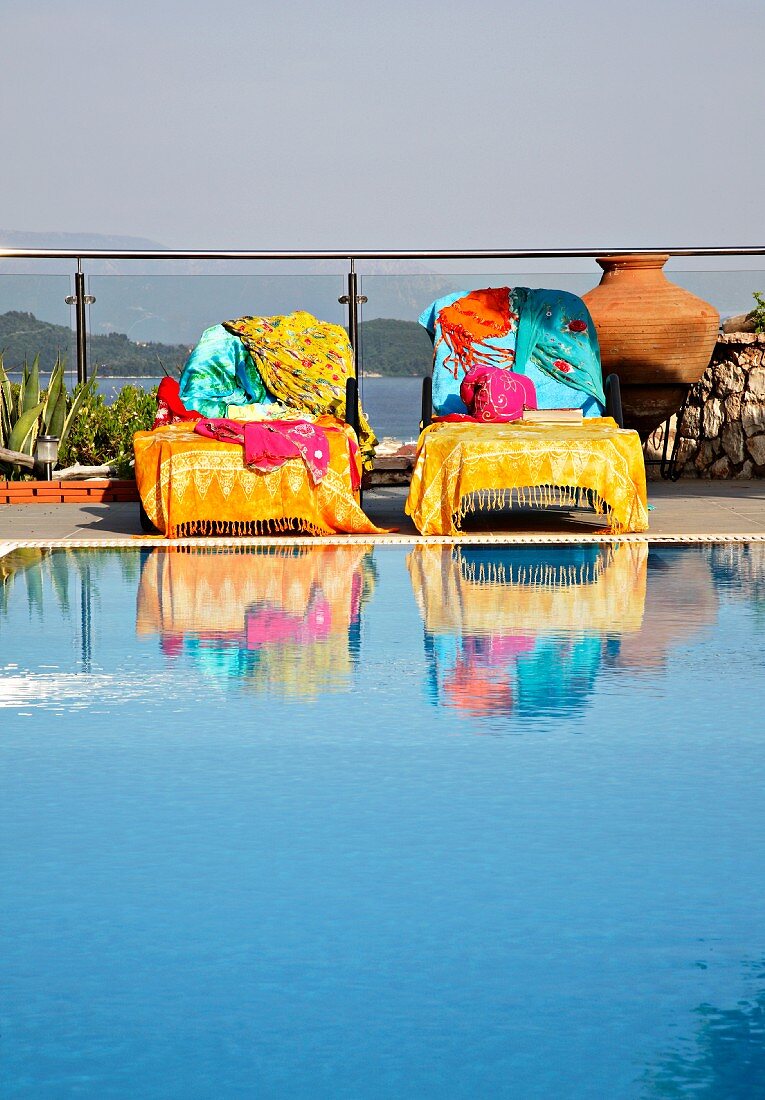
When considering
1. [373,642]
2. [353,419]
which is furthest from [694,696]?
[353,419]

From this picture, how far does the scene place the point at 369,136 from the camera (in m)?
31.9

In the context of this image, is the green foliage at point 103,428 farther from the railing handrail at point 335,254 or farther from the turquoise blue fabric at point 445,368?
the turquoise blue fabric at point 445,368

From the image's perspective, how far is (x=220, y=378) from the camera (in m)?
8.27

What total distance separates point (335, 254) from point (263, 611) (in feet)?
16.4

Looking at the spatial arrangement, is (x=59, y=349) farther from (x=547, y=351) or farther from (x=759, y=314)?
(x=759, y=314)

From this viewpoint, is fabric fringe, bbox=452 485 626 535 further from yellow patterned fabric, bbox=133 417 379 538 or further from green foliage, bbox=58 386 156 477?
green foliage, bbox=58 386 156 477

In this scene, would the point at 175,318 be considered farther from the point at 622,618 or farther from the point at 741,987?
the point at 741,987

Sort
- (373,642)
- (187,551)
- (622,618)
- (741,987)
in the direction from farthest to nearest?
(187,551) < (622,618) < (373,642) < (741,987)

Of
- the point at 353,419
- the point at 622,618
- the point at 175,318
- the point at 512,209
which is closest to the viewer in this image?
the point at 622,618

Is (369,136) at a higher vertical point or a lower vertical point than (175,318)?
higher

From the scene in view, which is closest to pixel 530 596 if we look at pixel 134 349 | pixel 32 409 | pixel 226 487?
pixel 226 487

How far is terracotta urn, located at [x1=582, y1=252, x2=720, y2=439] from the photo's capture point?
8969 mm

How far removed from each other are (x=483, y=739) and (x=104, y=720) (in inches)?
36.0

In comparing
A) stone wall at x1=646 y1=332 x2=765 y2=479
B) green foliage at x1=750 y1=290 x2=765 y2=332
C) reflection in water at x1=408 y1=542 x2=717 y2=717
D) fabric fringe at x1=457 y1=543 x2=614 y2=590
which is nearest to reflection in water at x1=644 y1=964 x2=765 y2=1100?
reflection in water at x1=408 y1=542 x2=717 y2=717
